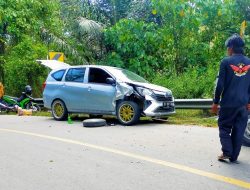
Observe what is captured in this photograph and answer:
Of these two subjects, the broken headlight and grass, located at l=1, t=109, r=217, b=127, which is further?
grass, located at l=1, t=109, r=217, b=127

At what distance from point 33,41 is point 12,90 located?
2877mm

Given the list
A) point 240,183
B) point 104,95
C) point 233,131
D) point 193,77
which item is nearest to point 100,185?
point 240,183

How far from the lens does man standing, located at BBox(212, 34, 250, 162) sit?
6.38 meters

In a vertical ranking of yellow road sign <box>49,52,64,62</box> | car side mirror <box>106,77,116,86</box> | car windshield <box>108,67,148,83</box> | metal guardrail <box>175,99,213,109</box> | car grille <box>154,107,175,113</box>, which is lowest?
car grille <box>154,107,175,113</box>

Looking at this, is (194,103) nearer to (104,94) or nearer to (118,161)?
(104,94)

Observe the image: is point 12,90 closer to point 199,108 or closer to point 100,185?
point 199,108

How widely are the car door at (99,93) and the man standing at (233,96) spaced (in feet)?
18.3

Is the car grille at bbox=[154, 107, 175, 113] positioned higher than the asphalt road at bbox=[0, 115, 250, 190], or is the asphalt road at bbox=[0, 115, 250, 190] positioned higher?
the car grille at bbox=[154, 107, 175, 113]

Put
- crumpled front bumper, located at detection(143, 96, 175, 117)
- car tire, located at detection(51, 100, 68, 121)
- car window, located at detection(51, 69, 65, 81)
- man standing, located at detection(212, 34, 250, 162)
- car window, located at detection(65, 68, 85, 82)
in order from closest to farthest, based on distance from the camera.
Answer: man standing, located at detection(212, 34, 250, 162) < crumpled front bumper, located at detection(143, 96, 175, 117) < car window, located at detection(65, 68, 85, 82) < car tire, located at detection(51, 100, 68, 121) < car window, located at detection(51, 69, 65, 81)

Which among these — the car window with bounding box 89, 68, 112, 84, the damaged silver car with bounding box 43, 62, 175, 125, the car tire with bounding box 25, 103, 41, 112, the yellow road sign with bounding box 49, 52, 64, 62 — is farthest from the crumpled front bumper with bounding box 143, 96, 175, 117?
the car tire with bounding box 25, 103, 41, 112

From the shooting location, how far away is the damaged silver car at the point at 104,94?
11406 millimetres

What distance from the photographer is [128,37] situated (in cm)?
1906

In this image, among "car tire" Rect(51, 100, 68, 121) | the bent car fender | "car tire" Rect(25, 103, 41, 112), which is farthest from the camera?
"car tire" Rect(25, 103, 41, 112)

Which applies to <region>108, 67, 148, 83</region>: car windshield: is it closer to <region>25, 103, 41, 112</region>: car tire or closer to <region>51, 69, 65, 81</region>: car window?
<region>51, 69, 65, 81</region>: car window
